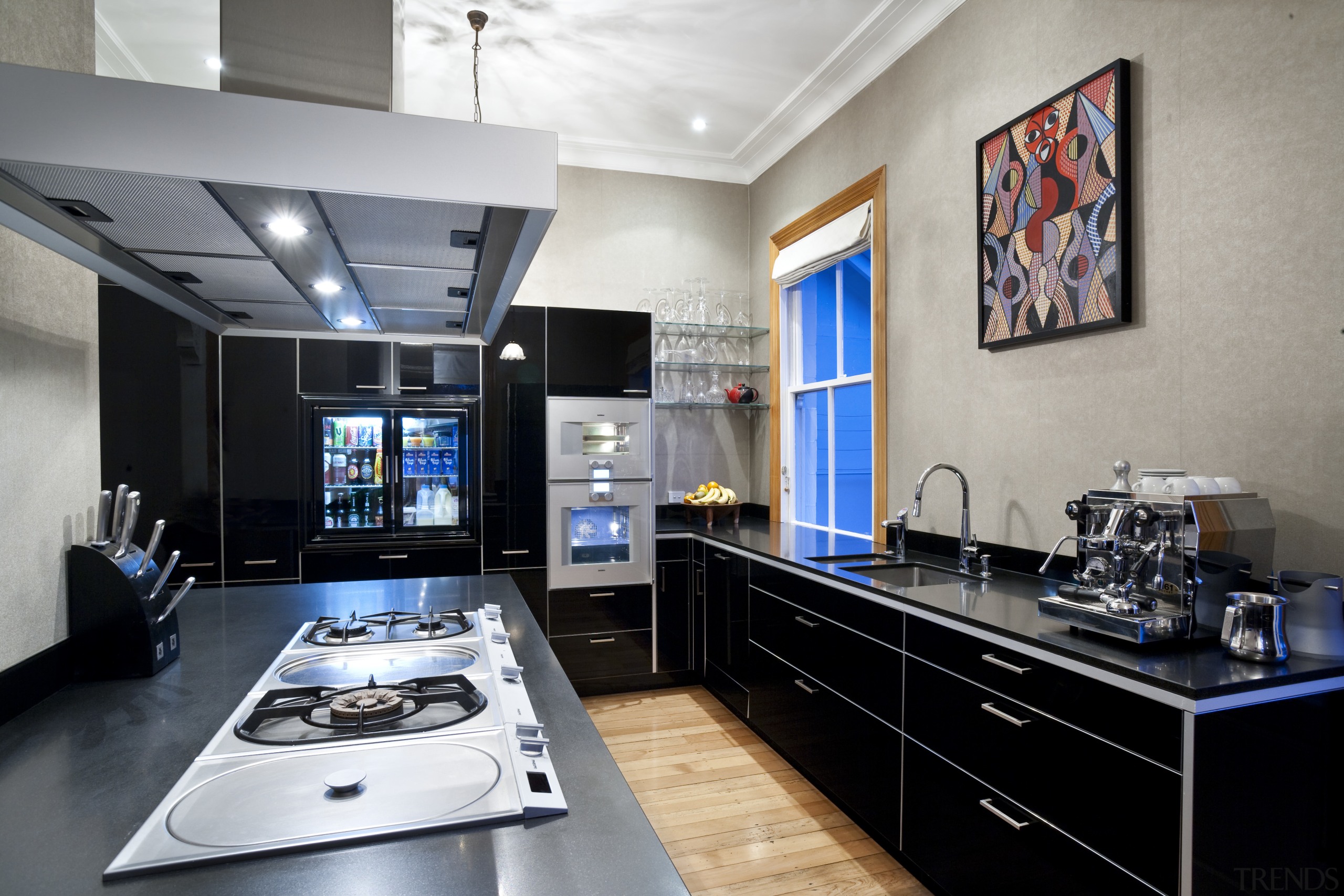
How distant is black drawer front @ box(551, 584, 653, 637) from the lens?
156 inches

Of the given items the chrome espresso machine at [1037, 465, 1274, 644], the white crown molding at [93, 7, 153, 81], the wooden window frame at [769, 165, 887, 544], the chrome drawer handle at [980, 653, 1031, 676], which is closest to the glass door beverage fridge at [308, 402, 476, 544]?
the white crown molding at [93, 7, 153, 81]

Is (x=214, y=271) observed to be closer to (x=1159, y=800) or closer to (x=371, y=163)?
(x=371, y=163)

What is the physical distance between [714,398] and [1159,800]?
341cm

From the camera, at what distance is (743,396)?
448 cm

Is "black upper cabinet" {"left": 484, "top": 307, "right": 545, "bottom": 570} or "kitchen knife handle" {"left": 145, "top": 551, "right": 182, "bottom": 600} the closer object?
"kitchen knife handle" {"left": 145, "top": 551, "right": 182, "bottom": 600}

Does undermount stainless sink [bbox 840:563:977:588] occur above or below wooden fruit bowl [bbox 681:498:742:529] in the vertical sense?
below

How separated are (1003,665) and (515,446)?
272 cm

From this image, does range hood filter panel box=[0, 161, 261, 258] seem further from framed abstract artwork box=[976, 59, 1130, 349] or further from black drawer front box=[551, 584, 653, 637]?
black drawer front box=[551, 584, 653, 637]

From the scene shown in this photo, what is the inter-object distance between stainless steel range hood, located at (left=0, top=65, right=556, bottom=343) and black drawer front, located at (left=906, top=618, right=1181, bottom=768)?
4.66ft

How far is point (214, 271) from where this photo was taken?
1.38 m

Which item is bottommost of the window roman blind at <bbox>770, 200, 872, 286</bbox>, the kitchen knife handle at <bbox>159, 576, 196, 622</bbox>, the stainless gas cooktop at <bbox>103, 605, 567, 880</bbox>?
the stainless gas cooktop at <bbox>103, 605, 567, 880</bbox>

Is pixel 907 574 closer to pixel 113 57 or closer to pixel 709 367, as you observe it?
pixel 709 367

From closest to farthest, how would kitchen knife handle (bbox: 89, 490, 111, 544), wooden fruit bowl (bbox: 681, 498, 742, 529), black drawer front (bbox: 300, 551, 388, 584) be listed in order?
kitchen knife handle (bbox: 89, 490, 111, 544) → black drawer front (bbox: 300, 551, 388, 584) → wooden fruit bowl (bbox: 681, 498, 742, 529)

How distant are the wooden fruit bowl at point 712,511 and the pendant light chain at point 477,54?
232 cm
